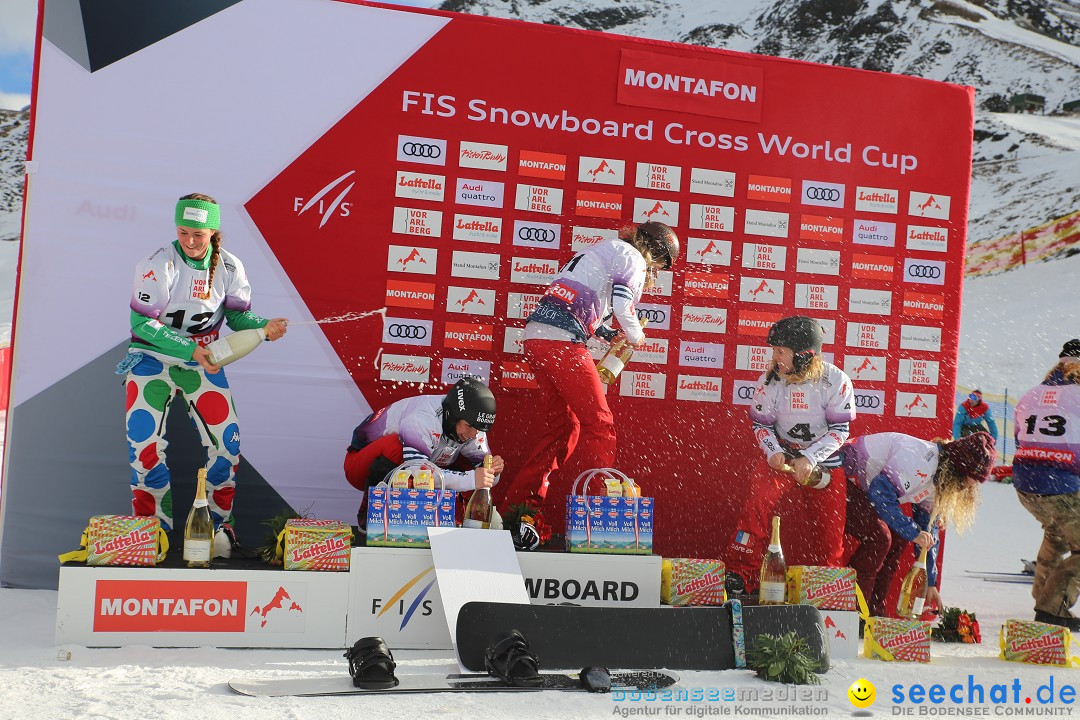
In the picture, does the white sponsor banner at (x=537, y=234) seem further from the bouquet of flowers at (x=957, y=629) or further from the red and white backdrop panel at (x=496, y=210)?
the bouquet of flowers at (x=957, y=629)

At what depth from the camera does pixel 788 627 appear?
149 inches

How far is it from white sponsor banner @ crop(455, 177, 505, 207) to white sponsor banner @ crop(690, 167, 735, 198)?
1114 mm

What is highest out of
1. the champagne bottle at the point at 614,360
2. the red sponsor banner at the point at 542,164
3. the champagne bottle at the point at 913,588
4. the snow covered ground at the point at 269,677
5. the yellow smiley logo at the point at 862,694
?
the red sponsor banner at the point at 542,164

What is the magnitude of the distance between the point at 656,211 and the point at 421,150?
136cm

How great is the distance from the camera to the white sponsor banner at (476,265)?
5.34m

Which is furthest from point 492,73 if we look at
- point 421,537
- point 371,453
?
point 421,537

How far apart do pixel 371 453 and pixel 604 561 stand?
1202 mm

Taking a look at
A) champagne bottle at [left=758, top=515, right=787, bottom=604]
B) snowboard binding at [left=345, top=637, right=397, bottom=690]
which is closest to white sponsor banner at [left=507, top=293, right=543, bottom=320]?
champagne bottle at [left=758, top=515, right=787, bottom=604]

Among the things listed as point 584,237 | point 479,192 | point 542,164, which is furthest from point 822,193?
point 479,192

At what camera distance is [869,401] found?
19.1 feet

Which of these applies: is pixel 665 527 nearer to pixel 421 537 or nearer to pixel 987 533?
pixel 421 537

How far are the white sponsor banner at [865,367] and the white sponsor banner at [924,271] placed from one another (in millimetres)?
519

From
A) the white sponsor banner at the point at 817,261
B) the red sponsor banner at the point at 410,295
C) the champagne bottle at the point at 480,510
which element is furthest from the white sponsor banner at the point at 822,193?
the champagne bottle at the point at 480,510

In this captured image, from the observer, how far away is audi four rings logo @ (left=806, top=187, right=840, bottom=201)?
227 inches
